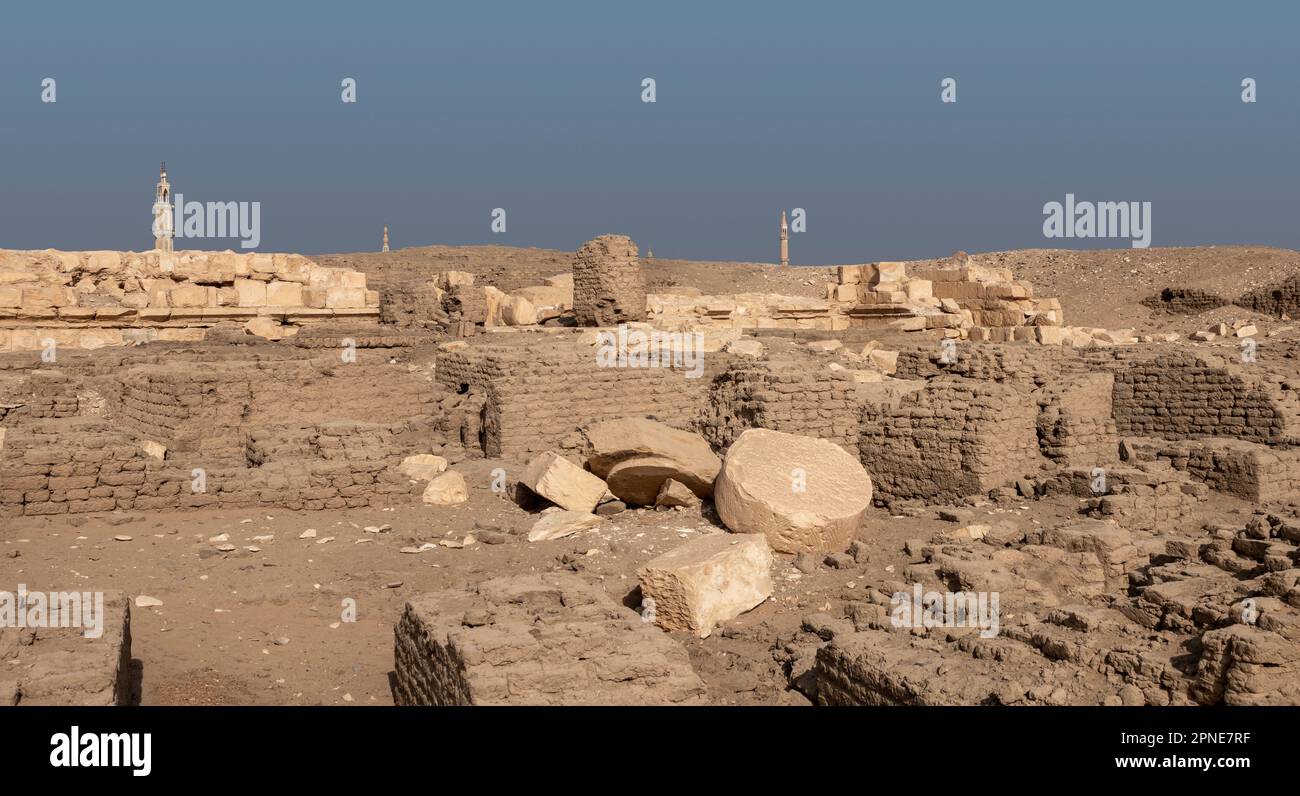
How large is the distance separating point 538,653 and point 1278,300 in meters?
30.1

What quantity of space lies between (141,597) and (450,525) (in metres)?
2.67

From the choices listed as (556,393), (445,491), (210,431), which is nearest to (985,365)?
(556,393)

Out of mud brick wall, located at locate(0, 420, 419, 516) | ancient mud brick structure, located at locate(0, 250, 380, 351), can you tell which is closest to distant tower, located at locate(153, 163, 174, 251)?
ancient mud brick structure, located at locate(0, 250, 380, 351)

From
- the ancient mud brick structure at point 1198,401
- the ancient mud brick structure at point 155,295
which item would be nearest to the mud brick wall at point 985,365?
the ancient mud brick structure at point 1198,401

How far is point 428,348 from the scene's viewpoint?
18156mm

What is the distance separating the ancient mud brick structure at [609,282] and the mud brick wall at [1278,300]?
19083mm

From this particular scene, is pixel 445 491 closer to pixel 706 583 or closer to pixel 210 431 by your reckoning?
pixel 210 431

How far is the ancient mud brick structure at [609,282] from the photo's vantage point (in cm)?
1952

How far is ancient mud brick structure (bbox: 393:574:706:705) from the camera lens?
5.12 meters

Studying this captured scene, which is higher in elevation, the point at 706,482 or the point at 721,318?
the point at 721,318

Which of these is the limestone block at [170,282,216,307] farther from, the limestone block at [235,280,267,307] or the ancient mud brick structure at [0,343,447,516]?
the ancient mud brick structure at [0,343,447,516]

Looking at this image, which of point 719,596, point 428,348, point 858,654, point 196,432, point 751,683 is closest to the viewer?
point 858,654

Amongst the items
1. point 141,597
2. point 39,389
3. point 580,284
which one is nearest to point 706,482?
point 141,597

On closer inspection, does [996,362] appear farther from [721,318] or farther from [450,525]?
[721,318]
